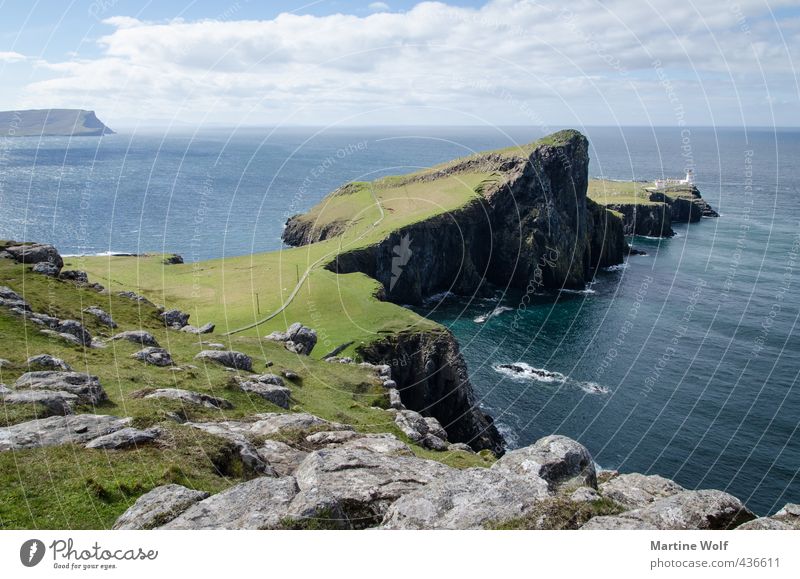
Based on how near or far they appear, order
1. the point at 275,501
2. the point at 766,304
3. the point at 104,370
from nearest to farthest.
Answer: the point at 275,501, the point at 104,370, the point at 766,304

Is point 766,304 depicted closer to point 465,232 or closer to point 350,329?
point 465,232

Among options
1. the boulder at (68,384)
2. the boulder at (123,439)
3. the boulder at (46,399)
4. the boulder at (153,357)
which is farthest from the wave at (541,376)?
the boulder at (46,399)

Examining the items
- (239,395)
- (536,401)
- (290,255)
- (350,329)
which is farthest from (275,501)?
(290,255)

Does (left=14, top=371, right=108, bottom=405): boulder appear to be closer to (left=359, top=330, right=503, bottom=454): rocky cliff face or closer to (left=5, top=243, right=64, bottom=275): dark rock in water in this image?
(left=5, top=243, right=64, bottom=275): dark rock in water

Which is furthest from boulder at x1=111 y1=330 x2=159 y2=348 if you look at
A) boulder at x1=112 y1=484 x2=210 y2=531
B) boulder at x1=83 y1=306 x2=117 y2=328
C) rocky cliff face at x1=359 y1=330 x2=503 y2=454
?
rocky cliff face at x1=359 y1=330 x2=503 y2=454

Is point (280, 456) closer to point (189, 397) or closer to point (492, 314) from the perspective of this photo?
point (189, 397)

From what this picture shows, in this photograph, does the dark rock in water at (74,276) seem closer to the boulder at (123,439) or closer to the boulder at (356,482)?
the boulder at (123,439)
